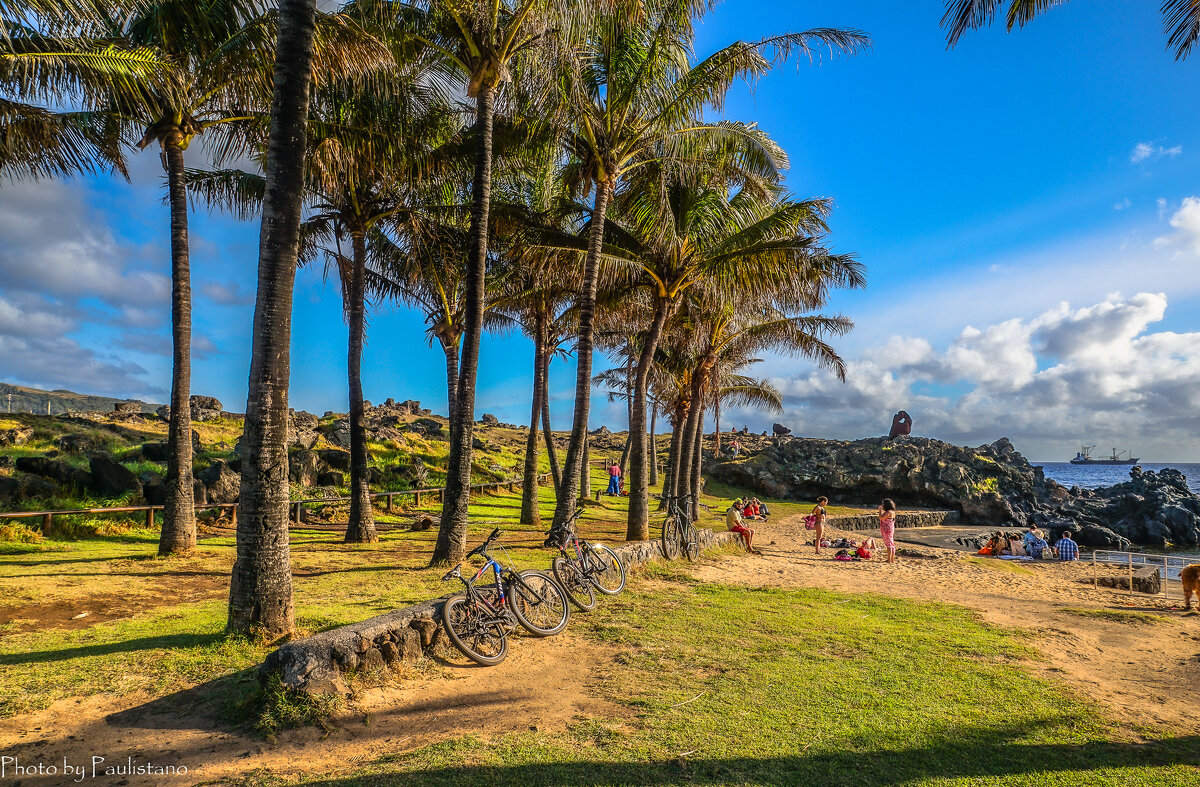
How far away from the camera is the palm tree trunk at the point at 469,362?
34.2 feet

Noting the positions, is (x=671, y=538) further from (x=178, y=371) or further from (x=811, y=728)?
(x=178, y=371)

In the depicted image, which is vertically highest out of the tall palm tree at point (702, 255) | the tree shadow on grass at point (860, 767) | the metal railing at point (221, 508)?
the tall palm tree at point (702, 255)

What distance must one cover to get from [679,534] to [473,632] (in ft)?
24.6

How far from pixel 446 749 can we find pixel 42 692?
345cm

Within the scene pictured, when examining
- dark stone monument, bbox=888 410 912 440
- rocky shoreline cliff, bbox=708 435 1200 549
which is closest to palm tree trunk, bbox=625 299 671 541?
rocky shoreline cliff, bbox=708 435 1200 549

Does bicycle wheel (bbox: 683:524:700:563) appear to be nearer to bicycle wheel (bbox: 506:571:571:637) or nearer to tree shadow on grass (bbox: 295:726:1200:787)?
bicycle wheel (bbox: 506:571:571:637)

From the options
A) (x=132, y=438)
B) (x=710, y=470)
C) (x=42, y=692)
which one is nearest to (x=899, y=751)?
(x=42, y=692)

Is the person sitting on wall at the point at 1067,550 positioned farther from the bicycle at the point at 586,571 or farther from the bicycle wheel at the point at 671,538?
the bicycle at the point at 586,571

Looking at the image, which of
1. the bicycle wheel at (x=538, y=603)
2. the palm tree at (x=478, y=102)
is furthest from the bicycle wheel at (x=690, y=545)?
the bicycle wheel at (x=538, y=603)

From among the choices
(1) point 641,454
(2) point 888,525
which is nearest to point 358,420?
(1) point 641,454

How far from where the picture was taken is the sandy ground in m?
4.18

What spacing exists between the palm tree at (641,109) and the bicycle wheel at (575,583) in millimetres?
3832

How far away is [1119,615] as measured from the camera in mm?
9695

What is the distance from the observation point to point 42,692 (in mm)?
4941
